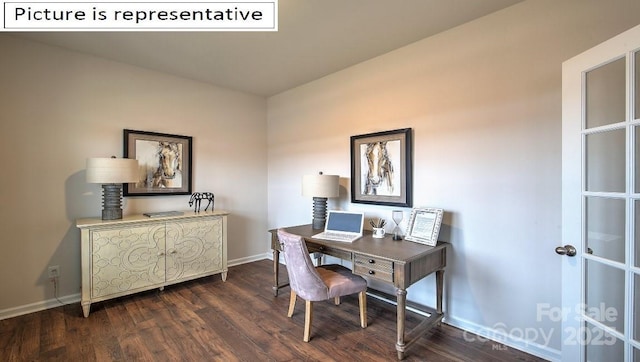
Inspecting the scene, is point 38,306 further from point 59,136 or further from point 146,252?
point 59,136

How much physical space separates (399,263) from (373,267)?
0.25 metres

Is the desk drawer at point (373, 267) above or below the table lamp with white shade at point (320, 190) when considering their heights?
below

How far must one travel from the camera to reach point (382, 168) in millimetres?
2945

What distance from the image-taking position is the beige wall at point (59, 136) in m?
2.60

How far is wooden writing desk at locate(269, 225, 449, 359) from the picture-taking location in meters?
1.96

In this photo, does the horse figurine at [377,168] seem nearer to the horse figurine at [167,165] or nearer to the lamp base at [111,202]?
the horse figurine at [167,165]

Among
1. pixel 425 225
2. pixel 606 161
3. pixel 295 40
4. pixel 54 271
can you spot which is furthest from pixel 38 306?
pixel 606 161

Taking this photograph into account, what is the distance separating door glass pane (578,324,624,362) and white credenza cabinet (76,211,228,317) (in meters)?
3.32

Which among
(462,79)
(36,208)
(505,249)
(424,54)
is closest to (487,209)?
(505,249)

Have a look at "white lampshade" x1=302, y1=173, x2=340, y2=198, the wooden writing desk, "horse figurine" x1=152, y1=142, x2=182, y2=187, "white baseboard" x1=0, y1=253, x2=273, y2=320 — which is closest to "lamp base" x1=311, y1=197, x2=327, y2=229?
"white lampshade" x1=302, y1=173, x2=340, y2=198

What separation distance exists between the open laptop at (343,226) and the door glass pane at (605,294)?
156cm

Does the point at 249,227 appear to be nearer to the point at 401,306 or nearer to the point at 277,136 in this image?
the point at 277,136

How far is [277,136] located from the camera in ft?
14.3

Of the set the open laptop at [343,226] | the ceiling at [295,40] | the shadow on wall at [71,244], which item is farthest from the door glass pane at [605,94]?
the shadow on wall at [71,244]
